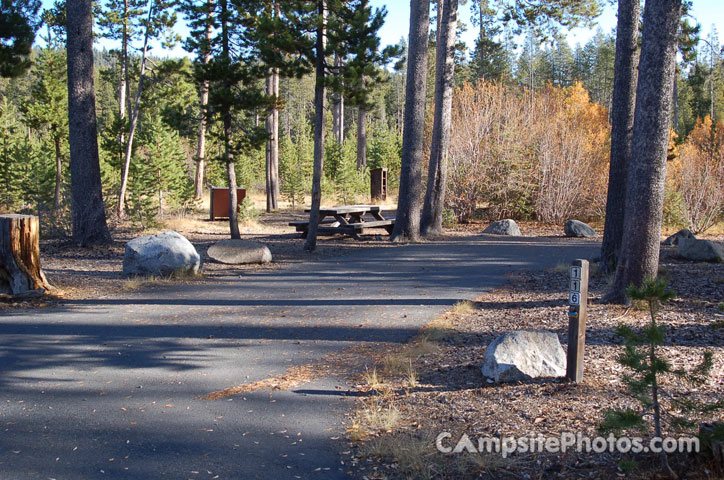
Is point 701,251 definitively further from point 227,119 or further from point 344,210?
point 227,119

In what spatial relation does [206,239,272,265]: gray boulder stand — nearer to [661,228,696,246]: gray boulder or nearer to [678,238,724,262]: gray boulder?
[678,238,724,262]: gray boulder

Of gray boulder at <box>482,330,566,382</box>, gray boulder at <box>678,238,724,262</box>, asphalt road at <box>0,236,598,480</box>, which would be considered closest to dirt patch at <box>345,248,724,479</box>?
gray boulder at <box>482,330,566,382</box>

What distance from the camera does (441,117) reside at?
17.6m

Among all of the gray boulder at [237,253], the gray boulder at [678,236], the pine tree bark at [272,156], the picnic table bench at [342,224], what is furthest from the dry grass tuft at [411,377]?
the pine tree bark at [272,156]

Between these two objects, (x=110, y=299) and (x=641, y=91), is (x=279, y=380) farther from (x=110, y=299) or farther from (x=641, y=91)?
(x=641, y=91)

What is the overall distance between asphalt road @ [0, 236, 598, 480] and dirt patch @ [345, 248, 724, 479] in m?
0.36

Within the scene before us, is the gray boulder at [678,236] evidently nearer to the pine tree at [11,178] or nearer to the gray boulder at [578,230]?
the gray boulder at [578,230]

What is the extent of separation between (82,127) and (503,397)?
1171 cm

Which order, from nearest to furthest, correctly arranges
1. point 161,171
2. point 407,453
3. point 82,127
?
point 407,453
point 82,127
point 161,171

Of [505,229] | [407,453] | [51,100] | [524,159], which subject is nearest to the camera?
[407,453]

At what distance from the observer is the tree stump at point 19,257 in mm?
8594

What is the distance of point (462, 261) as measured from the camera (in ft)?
42.7

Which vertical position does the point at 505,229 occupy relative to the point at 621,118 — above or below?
below

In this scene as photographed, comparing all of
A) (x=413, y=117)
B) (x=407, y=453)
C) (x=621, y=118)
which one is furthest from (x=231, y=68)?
(x=407, y=453)
